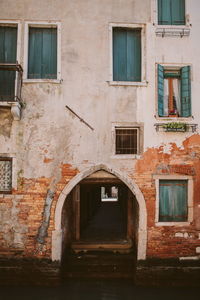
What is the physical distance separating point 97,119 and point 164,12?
3.95 meters

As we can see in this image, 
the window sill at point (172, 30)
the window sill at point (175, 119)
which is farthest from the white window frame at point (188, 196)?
the window sill at point (172, 30)

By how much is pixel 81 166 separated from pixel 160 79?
3513mm

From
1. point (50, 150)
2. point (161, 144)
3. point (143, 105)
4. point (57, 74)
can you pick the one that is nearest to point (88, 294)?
point (50, 150)

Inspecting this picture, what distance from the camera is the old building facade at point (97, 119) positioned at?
794 centimetres

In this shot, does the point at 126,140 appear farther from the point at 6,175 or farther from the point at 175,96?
the point at 6,175

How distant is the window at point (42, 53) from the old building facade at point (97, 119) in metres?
0.03

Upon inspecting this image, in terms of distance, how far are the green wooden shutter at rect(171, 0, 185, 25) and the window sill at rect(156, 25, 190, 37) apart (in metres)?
0.27

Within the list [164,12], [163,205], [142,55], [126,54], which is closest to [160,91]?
[142,55]

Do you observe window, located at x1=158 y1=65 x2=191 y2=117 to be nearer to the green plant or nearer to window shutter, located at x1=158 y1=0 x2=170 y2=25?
the green plant

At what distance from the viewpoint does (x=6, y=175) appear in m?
8.04

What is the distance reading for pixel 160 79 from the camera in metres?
8.24

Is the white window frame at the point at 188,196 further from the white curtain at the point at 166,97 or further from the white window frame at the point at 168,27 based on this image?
the white window frame at the point at 168,27

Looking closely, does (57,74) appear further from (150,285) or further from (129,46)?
(150,285)

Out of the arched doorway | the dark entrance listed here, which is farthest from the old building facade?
the dark entrance
